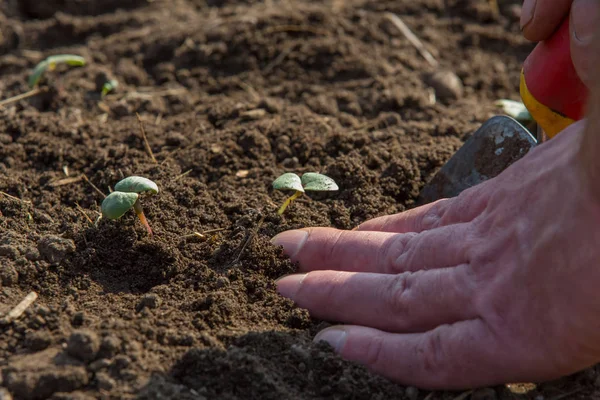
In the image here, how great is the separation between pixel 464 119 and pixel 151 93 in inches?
62.2

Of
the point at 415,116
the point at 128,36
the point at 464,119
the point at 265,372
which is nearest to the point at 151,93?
the point at 128,36

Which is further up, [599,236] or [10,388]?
[599,236]

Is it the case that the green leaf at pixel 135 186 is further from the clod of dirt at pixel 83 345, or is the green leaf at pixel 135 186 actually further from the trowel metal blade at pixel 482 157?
the trowel metal blade at pixel 482 157

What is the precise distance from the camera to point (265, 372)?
1774mm

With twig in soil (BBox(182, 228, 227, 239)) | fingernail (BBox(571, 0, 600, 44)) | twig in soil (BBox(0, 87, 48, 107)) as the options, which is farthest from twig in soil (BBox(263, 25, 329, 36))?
fingernail (BBox(571, 0, 600, 44))

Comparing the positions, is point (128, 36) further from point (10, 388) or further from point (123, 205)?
point (10, 388)

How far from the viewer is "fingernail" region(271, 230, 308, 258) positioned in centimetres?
219

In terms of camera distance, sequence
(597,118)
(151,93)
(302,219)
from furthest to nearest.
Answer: (151,93), (302,219), (597,118)

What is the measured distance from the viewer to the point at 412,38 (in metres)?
3.92

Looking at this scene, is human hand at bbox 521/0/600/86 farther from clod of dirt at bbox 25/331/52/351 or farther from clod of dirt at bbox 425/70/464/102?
clod of dirt at bbox 25/331/52/351

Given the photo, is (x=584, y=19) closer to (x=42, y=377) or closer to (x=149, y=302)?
(x=149, y=302)

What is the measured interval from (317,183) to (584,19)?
979 millimetres

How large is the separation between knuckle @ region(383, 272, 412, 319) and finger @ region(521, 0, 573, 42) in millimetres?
865

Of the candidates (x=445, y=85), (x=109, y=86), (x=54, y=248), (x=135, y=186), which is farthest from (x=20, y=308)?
(x=445, y=85)
